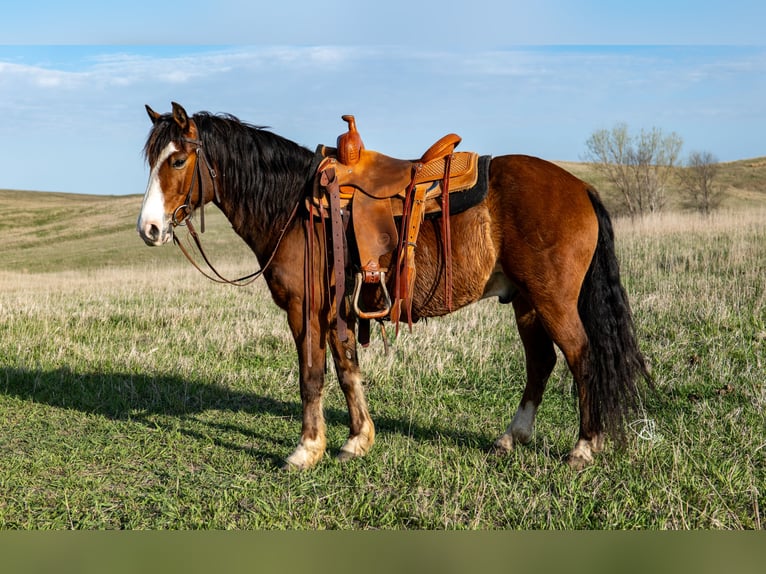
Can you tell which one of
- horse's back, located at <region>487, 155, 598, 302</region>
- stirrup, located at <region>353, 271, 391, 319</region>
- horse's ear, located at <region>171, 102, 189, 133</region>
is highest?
horse's ear, located at <region>171, 102, 189, 133</region>

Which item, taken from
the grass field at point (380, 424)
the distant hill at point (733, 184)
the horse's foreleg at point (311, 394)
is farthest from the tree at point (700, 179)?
the horse's foreleg at point (311, 394)

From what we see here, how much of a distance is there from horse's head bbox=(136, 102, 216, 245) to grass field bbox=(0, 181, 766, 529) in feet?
5.81

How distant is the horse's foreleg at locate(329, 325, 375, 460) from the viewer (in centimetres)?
494

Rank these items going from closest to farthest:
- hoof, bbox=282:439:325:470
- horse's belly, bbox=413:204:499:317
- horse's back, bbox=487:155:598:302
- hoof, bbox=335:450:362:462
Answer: horse's back, bbox=487:155:598:302 → horse's belly, bbox=413:204:499:317 → hoof, bbox=282:439:325:470 → hoof, bbox=335:450:362:462

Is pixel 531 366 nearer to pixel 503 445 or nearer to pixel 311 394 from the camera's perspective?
pixel 503 445

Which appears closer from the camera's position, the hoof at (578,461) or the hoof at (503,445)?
the hoof at (578,461)

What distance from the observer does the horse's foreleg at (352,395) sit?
4.94 m

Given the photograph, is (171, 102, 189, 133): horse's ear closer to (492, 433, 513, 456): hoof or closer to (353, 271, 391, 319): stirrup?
(353, 271, 391, 319): stirrup

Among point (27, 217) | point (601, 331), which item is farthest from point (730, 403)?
point (27, 217)

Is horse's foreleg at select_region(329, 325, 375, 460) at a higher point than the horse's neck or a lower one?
lower

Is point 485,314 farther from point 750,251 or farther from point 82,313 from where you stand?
point 82,313

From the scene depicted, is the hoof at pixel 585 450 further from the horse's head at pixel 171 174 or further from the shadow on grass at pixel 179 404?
the horse's head at pixel 171 174

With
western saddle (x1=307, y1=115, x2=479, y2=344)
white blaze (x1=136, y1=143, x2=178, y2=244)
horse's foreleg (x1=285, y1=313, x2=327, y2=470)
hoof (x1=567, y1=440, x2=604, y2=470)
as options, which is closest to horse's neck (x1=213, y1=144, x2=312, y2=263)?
western saddle (x1=307, y1=115, x2=479, y2=344)

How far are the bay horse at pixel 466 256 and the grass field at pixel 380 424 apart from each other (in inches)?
15.4
